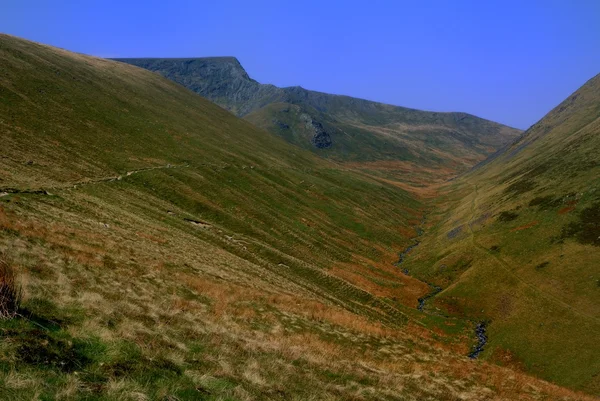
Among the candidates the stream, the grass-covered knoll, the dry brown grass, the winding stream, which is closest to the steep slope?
the winding stream

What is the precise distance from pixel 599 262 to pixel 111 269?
76.1m

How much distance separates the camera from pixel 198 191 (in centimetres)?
8019

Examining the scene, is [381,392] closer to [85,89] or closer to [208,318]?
[208,318]

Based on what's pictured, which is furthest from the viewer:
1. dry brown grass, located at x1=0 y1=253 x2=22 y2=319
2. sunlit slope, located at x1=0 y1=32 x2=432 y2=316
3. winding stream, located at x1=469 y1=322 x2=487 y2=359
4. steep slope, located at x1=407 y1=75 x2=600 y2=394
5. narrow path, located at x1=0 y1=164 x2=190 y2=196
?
sunlit slope, located at x1=0 y1=32 x2=432 y2=316

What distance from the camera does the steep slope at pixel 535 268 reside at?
5247cm

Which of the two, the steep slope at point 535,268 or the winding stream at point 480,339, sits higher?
the steep slope at point 535,268

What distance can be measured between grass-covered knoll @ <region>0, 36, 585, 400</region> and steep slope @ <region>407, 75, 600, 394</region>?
716cm

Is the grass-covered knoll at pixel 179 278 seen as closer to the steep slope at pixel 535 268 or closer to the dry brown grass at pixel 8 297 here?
the dry brown grass at pixel 8 297

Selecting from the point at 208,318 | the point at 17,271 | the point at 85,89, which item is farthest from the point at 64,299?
the point at 85,89

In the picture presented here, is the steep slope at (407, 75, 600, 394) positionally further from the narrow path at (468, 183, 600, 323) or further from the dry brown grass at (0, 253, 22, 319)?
the dry brown grass at (0, 253, 22, 319)

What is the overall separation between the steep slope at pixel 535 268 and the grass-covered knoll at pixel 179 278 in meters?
7.16

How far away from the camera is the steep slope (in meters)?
52.5

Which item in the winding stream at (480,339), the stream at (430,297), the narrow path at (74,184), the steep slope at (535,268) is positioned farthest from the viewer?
the stream at (430,297)

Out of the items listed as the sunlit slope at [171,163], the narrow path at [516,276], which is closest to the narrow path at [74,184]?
the sunlit slope at [171,163]
